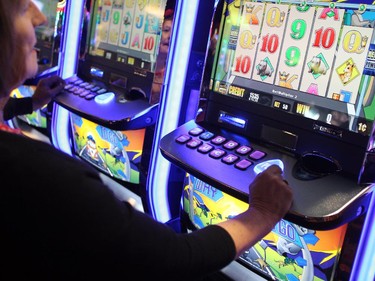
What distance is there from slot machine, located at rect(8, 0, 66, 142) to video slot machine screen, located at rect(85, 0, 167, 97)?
1.02 feet

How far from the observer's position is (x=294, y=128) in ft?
4.75

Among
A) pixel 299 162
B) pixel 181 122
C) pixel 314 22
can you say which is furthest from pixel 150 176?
pixel 314 22

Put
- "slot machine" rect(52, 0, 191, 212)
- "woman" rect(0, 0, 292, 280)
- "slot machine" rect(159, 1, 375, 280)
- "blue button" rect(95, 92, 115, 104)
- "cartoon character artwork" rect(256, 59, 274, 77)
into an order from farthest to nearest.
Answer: "blue button" rect(95, 92, 115, 104) → "slot machine" rect(52, 0, 191, 212) → "cartoon character artwork" rect(256, 59, 274, 77) → "slot machine" rect(159, 1, 375, 280) → "woman" rect(0, 0, 292, 280)

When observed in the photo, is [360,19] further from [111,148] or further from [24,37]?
[111,148]

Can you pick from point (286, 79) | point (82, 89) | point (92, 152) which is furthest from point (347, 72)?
point (92, 152)

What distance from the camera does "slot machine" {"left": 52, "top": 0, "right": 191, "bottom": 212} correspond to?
77.5 inches

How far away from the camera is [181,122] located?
1.92m

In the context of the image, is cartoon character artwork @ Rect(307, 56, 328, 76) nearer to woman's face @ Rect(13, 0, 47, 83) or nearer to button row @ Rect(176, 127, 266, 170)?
button row @ Rect(176, 127, 266, 170)

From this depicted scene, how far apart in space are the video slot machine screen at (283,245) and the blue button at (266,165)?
0.20 m

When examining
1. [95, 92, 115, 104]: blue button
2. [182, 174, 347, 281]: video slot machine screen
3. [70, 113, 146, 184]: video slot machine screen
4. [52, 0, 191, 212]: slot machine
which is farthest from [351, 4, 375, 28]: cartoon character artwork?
[95, 92, 115, 104]: blue button

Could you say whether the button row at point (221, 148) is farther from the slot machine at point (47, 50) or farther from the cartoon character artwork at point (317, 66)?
the slot machine at point (47, 50)

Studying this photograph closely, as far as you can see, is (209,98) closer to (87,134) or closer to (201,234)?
(201,234)

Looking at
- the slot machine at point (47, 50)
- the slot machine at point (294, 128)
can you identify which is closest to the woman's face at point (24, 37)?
the slot machine at point (294, 128)

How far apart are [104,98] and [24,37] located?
43.3 inches
